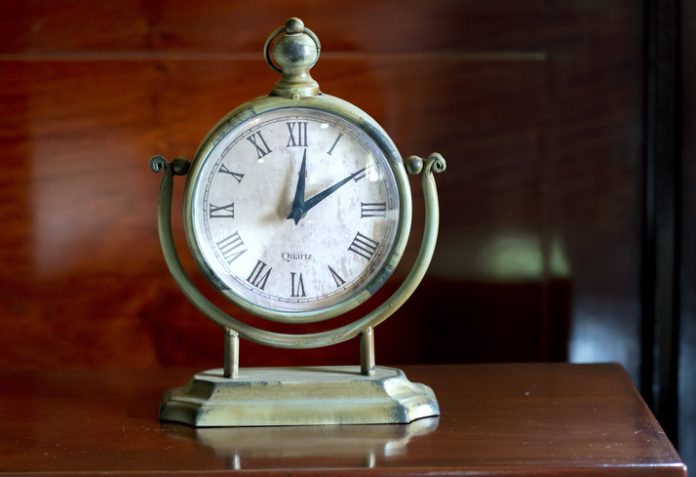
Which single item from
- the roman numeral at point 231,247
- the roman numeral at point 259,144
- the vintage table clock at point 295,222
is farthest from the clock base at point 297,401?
the roman numeral at point 259,144

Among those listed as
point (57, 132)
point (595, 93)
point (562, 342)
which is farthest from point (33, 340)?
point (595, 93)

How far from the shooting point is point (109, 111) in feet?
4.80

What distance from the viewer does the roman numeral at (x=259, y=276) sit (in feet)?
3.50

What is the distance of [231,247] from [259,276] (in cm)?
4

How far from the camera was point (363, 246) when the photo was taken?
1069 mm

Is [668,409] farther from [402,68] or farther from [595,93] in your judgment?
[402,68]

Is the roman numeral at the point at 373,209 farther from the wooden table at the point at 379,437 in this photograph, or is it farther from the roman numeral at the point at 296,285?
the wooden table at the point at 379,437

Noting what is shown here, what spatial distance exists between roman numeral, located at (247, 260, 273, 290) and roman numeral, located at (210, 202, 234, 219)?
0.18ft

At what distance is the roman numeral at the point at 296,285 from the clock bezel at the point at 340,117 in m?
0.02

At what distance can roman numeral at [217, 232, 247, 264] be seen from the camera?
1062mm

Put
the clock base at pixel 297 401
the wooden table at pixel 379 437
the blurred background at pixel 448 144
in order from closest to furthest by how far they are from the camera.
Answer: the wooden table at pixel 379 437
the clock base at pixel 297 401
the blurred background at pixel 448 144

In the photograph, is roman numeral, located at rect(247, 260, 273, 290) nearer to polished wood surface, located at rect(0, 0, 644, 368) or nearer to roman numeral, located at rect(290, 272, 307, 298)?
roman numeral, located at rect(290, 272, 307, 298)

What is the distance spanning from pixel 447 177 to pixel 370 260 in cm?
43

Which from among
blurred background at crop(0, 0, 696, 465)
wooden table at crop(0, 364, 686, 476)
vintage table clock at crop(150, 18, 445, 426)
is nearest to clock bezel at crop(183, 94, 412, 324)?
vintage table clock at crop(150, 18, 445, 426)
